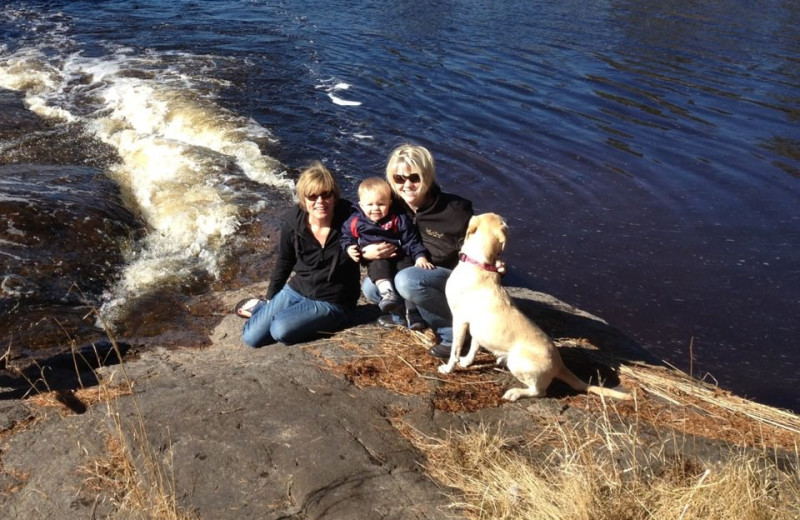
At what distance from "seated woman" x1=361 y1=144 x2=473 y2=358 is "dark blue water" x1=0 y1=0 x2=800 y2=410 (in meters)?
2.60

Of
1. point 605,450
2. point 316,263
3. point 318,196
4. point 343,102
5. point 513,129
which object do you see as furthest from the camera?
point 343,102

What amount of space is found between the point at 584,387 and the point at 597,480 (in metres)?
1.61

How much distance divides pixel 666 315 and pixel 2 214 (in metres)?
8.44

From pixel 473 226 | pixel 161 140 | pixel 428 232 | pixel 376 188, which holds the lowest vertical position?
pixel 161 140

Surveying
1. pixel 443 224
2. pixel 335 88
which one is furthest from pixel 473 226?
pixel 335 88

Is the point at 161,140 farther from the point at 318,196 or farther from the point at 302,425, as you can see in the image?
the point at 302,425

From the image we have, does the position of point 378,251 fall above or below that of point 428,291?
above

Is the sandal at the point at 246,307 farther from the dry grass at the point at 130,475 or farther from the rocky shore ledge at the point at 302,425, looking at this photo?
the dry grass at the point at 130,475

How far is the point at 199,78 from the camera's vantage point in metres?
17.2

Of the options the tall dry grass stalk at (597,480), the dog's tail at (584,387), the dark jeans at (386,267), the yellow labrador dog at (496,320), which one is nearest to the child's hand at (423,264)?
the dark jeans at (386,267)

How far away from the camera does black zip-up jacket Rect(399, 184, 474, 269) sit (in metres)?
5.95

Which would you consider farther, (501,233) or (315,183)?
(315,183)

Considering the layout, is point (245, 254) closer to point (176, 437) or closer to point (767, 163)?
point (176, 437)

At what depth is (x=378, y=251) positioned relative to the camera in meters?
5.89
